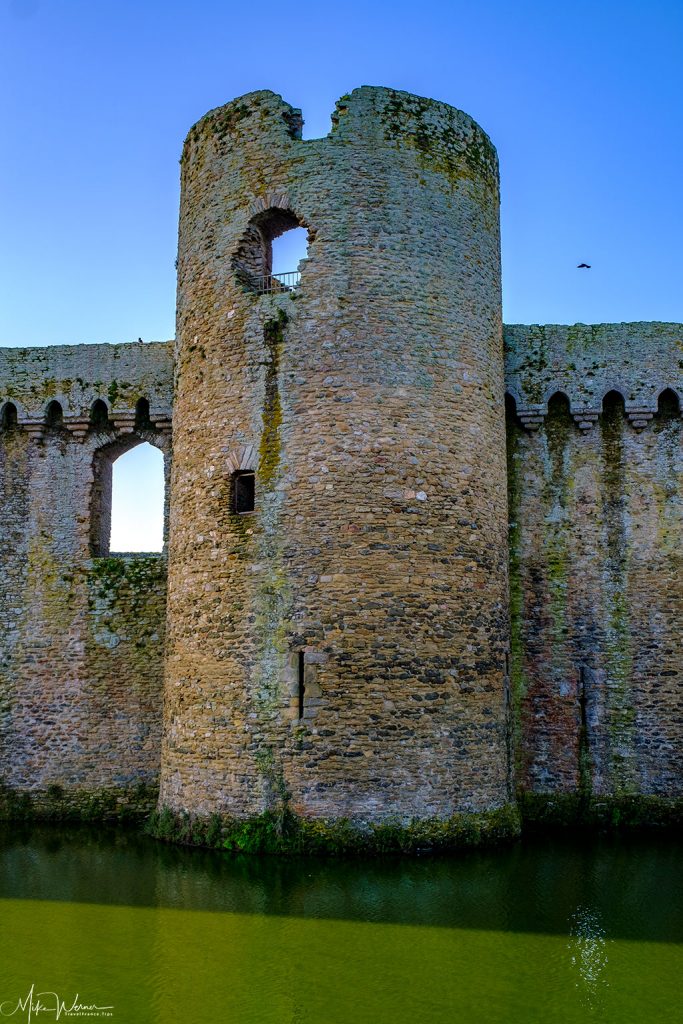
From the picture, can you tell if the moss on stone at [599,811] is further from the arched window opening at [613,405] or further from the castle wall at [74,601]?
the arched window opening at [613,405]

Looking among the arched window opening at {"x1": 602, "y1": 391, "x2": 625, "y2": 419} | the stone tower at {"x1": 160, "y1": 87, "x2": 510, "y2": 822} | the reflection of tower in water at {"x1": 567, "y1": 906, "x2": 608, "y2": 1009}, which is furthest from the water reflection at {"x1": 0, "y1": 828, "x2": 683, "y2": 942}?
the arched window opening at {"x1": 602, "y1": 391, "x2": 625, "y2": 419}

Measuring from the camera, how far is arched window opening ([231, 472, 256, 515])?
1250cm

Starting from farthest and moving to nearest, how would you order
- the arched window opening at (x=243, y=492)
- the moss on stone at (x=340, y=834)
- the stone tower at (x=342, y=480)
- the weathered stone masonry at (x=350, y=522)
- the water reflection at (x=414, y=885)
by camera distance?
the arched window opening at (x=243, y=492)
the weathered stone masonry at (x=350, y=522)
the stone tower at (x=342, y=480)
the moss on stone at (x=340, y=834)
the water reflection at (x=414, y=885)

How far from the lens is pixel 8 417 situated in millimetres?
15969

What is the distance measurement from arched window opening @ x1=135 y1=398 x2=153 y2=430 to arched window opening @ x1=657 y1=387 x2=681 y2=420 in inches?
314

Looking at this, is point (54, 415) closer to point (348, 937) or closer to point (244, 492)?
point (244, 492)

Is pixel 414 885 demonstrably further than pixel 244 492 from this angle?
No

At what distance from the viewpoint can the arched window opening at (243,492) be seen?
12.5m

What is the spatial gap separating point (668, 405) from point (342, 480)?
5969 mm


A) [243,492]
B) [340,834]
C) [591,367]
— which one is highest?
[591,367]

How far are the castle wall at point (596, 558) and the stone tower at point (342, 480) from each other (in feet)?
5.79

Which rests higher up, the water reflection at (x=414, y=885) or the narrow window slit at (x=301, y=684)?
the narrow window slit at (x=301, y=684)

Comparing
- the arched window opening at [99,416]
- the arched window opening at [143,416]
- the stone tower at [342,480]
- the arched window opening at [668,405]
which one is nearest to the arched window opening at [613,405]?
the arched window opening at [668,405]

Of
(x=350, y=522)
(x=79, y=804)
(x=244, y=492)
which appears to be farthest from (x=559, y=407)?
(x=79, y=804)
